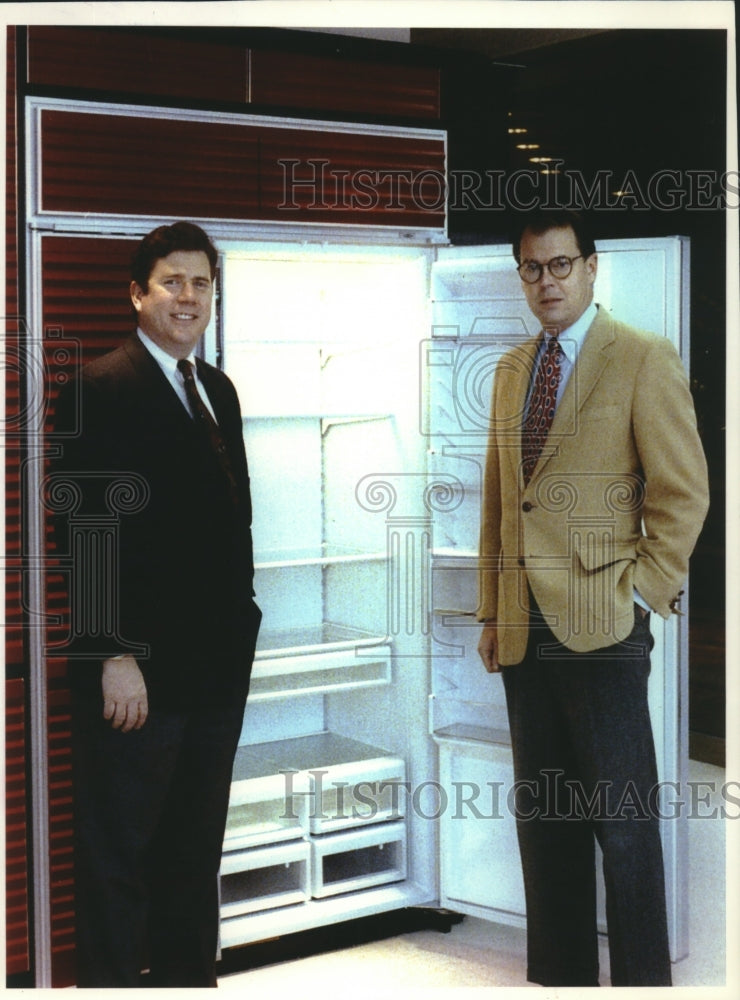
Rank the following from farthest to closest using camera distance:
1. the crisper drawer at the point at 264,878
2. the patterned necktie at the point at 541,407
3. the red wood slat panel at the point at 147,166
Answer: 1. the crisper drawer at the point at 264,878
2. the patterned necktie at the point at 541,407
3. the red wood slat panel at the point at 147,166

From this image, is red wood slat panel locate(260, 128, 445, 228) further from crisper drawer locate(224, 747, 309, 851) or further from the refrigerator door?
crisper drawer locate(224, 747, 309, 851)

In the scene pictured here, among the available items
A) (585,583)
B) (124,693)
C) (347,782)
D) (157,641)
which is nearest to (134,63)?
(157,641)

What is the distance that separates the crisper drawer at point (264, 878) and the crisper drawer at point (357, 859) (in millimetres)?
35

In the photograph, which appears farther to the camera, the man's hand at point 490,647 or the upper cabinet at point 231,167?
the man's hand at point 490,647

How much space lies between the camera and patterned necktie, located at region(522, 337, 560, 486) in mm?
2799

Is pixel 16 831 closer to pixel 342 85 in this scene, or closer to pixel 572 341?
pixel 572 341

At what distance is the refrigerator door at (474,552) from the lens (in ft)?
9.71

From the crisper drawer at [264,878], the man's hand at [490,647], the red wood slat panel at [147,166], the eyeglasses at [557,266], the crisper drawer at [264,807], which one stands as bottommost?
the crisper drawer at [264,878]

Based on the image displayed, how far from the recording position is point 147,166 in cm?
279

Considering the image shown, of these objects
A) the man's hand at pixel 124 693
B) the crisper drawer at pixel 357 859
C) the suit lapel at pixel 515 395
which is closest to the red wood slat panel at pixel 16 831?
the man's hand at pixel 124 693

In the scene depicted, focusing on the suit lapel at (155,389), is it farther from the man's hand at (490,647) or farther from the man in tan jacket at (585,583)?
the man's hand at (490,647)

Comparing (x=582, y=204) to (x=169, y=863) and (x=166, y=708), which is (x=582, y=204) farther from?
(x=169, y=863)

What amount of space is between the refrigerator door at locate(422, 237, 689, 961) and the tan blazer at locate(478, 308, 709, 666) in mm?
222

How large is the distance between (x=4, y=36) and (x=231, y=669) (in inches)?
59.1
